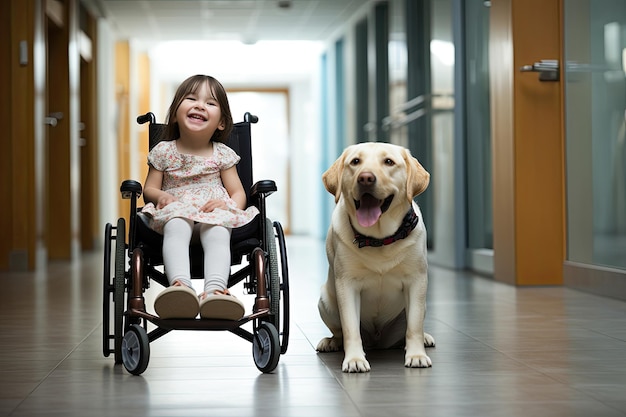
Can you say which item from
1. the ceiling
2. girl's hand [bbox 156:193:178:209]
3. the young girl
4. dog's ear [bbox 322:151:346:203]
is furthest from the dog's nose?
the ceiling

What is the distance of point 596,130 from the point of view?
489 centimetres

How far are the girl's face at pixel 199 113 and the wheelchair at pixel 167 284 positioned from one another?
10.6 inches

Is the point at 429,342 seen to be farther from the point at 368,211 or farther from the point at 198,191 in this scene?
the point at 198,191

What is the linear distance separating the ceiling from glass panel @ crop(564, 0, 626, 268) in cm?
543

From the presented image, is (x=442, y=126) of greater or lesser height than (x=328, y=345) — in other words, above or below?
above

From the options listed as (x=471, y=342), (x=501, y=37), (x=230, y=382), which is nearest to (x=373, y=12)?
(x=501, y=37)

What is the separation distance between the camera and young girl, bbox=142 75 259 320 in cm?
267

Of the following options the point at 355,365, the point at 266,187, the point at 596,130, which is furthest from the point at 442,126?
the point at 355,365

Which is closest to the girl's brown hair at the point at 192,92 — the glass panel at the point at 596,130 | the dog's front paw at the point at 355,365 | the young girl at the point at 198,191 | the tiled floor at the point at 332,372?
the young girl at the point at 198,191

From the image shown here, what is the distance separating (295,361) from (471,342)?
735 millimetres

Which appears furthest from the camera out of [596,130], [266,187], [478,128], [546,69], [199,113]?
[478,128]

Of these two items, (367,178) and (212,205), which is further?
(212,205)

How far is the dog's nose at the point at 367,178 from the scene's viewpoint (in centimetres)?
256

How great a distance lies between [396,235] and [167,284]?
756 millimetres
